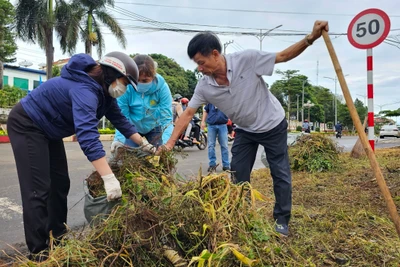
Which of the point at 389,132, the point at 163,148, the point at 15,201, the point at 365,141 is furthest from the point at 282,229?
the point at 389,132

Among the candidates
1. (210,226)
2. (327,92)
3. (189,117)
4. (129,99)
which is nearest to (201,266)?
(210,226)

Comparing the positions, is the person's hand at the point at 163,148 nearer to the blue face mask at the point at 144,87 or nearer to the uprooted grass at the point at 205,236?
the uprooted grass at the point at 205,236

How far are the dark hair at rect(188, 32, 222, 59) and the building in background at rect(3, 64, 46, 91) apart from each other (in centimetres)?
4526

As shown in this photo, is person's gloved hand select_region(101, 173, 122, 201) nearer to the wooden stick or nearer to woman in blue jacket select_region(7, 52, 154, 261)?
woman in blue jacket select_region(7, 52, 154, 261)

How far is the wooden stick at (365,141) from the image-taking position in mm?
2303

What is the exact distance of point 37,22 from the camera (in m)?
21.0

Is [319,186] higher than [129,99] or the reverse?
the reverse

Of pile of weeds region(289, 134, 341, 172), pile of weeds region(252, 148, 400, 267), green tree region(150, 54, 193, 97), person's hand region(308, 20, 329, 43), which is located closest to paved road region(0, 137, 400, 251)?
pile of weeds region(252, 148, 400, 267)

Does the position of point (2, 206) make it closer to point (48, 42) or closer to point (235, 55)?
point (235, 55)

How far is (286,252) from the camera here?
229 centimetres

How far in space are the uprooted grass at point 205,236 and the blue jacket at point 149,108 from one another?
819mm

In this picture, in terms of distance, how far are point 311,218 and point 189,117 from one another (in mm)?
1496

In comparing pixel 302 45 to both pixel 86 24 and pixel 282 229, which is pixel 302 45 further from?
pixel 86 24

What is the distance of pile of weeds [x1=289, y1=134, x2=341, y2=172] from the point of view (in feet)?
20.1
